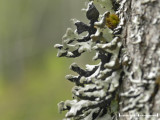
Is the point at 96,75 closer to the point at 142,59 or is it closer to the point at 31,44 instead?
the point at 142,59

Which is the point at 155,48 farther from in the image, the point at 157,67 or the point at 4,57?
the point at 4,57

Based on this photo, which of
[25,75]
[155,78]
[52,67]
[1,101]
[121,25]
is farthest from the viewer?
[25,75]

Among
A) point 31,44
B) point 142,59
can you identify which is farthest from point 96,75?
point 31,44

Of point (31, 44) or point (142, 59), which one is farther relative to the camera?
point (31, 44)

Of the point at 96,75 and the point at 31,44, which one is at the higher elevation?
the point at 31,44

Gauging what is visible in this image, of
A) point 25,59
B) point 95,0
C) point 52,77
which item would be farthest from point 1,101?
point 95,0

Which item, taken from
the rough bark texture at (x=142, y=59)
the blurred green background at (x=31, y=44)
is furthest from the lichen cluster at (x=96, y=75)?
the blurred green background at (x=31, y=44)
